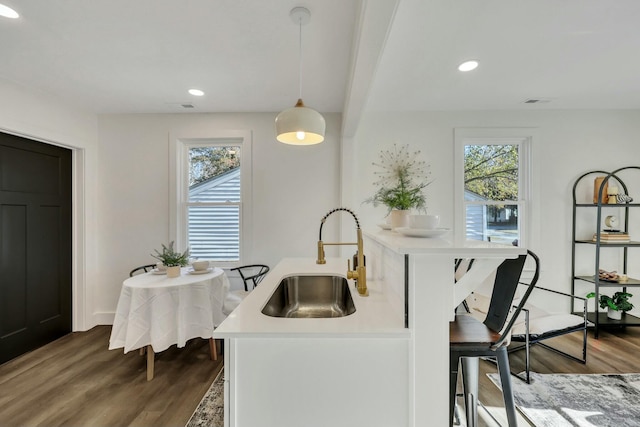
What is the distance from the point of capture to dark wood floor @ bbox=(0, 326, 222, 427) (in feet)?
5.92

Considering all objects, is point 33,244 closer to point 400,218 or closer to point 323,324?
point 323,324

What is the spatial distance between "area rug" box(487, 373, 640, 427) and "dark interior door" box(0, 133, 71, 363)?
13.7 ft

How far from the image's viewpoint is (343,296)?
5.91 ft

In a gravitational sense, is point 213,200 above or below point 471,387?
above

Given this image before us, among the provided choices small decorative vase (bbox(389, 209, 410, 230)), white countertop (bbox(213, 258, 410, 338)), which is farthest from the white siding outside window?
small decorative vase (bbox(389, 209, 410, 230))

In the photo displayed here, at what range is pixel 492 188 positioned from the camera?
337 centimetres

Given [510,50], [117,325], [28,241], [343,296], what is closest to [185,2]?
[343,296]

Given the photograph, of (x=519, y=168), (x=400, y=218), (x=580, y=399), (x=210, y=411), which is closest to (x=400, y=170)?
(x=519, y=168)

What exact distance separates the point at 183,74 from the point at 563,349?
4.21 m

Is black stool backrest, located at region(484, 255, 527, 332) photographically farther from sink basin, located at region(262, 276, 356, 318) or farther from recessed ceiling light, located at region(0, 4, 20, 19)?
recessed ceiling light, located at region(0, 4, 20, 19)

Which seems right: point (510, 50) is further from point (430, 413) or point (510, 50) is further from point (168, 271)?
point (168, 271)

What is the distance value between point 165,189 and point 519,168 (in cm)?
422

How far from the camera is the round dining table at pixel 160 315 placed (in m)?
2.18

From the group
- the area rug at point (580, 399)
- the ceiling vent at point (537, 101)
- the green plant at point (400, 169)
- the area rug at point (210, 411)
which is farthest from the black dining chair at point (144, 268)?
the ceiling vent at point (537, 101)
